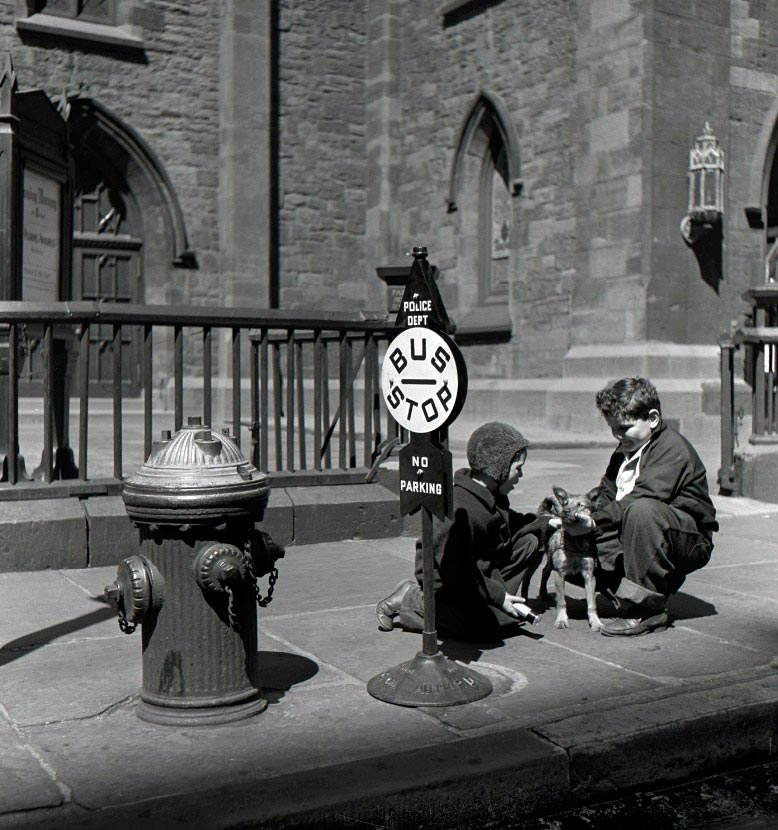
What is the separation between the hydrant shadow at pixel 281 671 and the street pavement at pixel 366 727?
0.04ft

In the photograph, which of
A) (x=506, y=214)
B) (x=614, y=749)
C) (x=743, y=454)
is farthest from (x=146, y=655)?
(x=506, y=214)

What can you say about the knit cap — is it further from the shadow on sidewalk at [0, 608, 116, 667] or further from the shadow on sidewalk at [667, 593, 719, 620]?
the shadow on sidewalk at [0, 608, 116, 667]

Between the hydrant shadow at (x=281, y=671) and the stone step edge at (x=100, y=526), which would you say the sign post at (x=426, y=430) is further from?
the stone step edge at (x=100, y=526)

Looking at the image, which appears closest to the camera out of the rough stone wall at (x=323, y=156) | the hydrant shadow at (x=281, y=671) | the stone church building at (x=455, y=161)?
the hydrant shadow at (x=281, y=671)

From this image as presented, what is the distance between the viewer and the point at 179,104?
17.9 meters

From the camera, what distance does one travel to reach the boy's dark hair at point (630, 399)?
5.20 meters

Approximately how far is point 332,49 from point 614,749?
17.4 m

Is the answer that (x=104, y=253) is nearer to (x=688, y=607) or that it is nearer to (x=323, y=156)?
(x=323, y=156)

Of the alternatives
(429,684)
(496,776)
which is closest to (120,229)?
(429,684)

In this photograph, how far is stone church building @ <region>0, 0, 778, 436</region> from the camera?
14.3 m

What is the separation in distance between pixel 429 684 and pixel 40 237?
16.3 feet

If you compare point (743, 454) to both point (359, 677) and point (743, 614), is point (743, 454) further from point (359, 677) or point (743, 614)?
point (359, 677)

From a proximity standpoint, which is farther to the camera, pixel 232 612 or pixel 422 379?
pixel 422 379

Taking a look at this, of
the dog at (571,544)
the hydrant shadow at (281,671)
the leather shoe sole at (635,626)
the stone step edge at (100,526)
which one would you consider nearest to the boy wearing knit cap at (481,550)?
the dog at (571,544)
